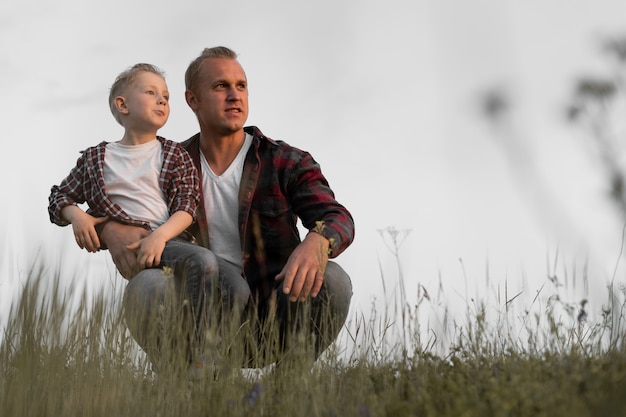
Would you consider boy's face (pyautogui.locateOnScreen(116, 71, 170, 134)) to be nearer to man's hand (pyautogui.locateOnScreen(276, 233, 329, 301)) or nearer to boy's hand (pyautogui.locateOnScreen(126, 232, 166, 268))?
boy's hand (pyautogui.locateOnScreen(126, 232, 166, 268))

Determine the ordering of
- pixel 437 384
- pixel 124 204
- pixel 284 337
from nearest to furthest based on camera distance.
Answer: pixel 437 384 < pixel 124 204 < pixel 284 337

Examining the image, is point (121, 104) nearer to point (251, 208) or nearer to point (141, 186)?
point (141, 186)

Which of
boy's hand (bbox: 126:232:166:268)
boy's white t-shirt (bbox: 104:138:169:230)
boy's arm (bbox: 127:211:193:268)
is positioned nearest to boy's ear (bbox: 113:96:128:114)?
boy's white t-shirt (bbox: 104:138:169:230)

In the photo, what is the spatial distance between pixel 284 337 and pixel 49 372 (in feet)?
5.50

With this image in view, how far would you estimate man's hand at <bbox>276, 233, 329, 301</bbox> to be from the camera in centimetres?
422

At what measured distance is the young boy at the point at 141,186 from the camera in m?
4.65

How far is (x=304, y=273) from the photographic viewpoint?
13.9ft

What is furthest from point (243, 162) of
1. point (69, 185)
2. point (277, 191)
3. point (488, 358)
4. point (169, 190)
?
point (488, 358)

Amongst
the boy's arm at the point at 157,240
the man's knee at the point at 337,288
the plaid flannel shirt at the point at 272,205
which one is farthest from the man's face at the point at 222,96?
the man's knee at the point at 337,288

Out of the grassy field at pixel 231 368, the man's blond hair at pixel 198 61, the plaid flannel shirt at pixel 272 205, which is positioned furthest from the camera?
the man's blond hair at pixel 198 61

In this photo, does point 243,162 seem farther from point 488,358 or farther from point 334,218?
point 488,358

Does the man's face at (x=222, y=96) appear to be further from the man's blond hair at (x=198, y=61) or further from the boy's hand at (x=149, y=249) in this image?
the boy's hand at (x=149, y=249)

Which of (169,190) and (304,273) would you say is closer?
(304,273)

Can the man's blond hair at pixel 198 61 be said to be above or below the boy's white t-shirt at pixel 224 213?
above
